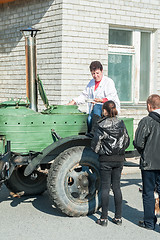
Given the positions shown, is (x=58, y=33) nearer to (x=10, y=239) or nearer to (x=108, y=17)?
(x=108, y=17)

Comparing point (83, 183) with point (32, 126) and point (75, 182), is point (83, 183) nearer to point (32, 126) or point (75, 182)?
point (75, 182)

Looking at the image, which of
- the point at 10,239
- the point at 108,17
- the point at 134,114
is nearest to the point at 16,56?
the point at 108,17

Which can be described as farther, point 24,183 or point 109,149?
point 24,183

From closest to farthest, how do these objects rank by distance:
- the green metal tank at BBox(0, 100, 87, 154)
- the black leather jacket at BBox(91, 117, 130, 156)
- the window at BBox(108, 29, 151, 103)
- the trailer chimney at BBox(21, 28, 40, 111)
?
the black leather jacket at BBox(91, 117, 130, 156) → the green metal tank at BBox(0, 100, 87, 154) → the trailer chimney at BBox(21, 28, 40, 111) → the window at BBox(108, 29, 151, 103)

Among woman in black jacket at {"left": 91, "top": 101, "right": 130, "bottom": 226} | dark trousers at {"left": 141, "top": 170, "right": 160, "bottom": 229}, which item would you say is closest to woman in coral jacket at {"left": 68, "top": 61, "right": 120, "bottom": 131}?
woman in black jacket at {"left": 91, "top": 101, "right": 130, "bottom": 226}

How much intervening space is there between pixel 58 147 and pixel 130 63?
7.03 meters

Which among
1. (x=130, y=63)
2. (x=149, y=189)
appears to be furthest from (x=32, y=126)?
(x=130, y=63)

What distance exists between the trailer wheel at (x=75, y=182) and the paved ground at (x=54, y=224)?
161mm

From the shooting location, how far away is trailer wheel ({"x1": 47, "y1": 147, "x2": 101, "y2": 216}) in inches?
213

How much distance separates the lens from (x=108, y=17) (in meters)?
11.4

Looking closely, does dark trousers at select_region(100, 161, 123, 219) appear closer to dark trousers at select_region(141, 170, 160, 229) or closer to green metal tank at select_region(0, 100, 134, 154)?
dark trousers at select_region(141, 170, 160, 229)

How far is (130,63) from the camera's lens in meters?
12.3

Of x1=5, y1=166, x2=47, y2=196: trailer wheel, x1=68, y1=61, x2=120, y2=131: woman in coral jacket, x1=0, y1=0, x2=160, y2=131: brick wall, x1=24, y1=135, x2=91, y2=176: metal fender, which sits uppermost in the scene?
x1=0, y1=0, x2=160, y2=131: brick wall

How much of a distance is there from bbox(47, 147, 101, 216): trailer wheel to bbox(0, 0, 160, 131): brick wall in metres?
5.26
